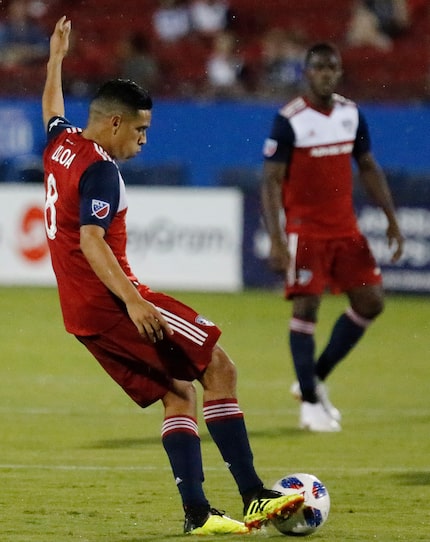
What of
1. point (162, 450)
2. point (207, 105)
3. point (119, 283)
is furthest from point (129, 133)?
point (207, 105)

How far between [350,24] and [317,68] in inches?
450

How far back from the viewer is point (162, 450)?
7.68 meters

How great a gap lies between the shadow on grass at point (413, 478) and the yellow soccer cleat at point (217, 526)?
1522 mm


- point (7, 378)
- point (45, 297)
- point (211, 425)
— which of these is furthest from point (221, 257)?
point (211, 425)

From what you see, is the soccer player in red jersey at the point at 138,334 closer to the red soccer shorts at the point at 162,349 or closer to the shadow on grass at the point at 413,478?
the red soccer shorts at the point at 162,349

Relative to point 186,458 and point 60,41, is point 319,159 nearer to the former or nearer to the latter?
point 60,41

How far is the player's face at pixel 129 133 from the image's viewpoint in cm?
555

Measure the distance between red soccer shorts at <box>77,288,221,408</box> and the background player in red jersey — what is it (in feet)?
9.75

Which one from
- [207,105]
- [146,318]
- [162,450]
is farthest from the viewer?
[207,105]

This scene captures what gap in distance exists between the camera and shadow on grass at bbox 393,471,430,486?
22.0 ft

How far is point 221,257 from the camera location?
16641mm

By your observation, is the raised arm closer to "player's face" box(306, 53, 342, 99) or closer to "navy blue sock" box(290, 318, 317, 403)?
"player's face" box(306, 53, 342, 99)

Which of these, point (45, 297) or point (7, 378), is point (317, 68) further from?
point (45, 297)

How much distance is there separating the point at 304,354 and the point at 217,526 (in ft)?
10.9
